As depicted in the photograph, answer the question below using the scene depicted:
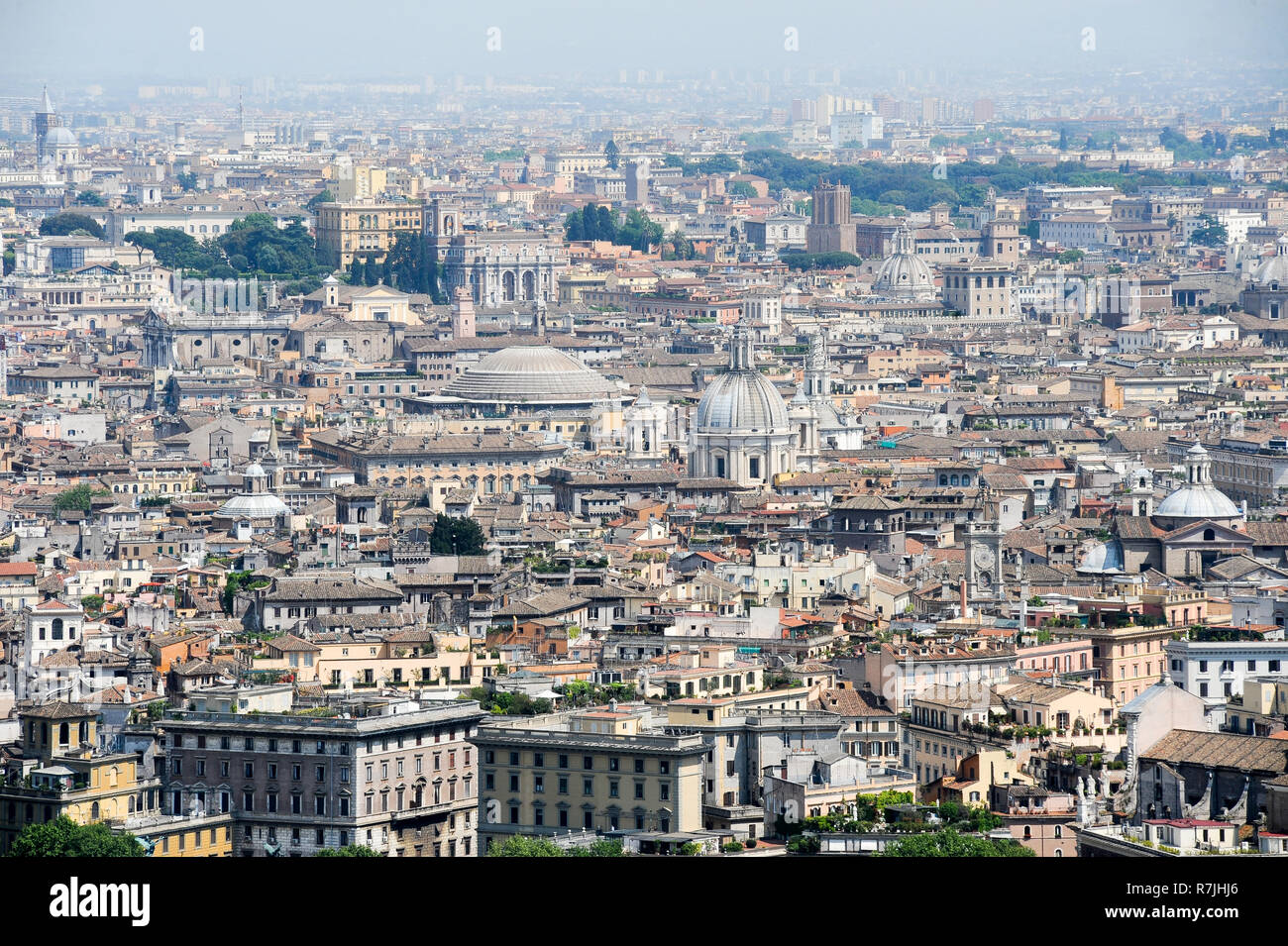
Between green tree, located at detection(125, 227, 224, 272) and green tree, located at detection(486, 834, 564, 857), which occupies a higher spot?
green tree, located at detection(486, 834, 564, 857)

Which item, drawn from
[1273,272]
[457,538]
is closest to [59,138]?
[1273,272]

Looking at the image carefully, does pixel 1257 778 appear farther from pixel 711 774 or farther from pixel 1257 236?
pixel 1257 236

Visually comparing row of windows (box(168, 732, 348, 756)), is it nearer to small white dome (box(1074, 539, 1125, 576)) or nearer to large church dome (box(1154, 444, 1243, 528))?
small white dome (box(1074, 539, 1125, 576))

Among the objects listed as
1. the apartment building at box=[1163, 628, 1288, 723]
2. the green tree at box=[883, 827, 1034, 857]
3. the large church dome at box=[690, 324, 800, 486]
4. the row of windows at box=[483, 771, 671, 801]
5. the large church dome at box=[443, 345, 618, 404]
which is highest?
the green tree at box=[883, 827, 1034, 857]

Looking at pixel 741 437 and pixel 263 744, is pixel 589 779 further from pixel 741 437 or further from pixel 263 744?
pixel 741 437

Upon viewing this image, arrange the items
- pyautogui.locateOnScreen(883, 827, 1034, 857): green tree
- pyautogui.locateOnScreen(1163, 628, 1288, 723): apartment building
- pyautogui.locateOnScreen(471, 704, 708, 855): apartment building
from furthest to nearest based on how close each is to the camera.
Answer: pyautogui.locateOnScreen(1163, 628, 1288, 723): apartment building, pyautogui.locateOnScreen(471, 704, 708, 855): apartment building, pyautogui.locateOnScreen(883, 827, 1034, 857): green tree

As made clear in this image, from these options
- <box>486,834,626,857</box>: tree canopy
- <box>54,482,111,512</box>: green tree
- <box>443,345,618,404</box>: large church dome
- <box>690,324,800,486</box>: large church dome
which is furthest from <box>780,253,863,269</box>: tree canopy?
<box>486,834,626,857</box>: tree canopy
